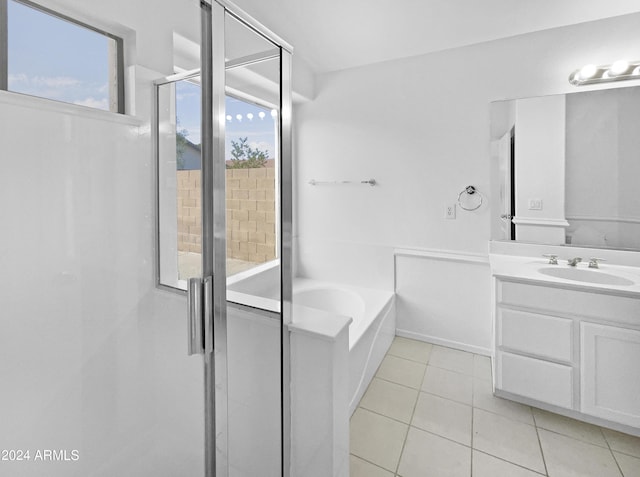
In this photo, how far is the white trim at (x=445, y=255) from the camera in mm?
2551

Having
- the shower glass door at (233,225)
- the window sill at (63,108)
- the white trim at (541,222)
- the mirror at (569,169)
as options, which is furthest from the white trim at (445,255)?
the window sill at (63,108)

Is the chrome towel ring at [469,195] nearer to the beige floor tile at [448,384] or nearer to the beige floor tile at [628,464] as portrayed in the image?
the beige floor tile at [448,384]

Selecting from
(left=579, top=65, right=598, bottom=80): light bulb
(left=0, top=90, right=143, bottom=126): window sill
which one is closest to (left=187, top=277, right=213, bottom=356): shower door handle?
(left=0, top=90, right=143, bottom=126): window sill

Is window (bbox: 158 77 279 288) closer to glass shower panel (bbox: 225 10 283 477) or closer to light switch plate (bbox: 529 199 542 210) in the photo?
glass shower panel (bbox: 225 10 283 477)

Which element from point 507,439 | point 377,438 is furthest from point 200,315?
point 507,439

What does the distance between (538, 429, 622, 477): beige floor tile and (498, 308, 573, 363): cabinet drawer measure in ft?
1.33

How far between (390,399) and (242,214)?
1.64 meters

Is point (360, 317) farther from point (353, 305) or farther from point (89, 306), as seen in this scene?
point (89, 306)

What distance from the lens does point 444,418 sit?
1.85 meters

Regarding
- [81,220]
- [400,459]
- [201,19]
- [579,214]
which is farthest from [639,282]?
[81,220]

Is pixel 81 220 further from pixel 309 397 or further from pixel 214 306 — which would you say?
pixel 309 397

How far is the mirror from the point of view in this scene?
207 centimetres

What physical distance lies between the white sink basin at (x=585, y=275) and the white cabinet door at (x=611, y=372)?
15.4 inches

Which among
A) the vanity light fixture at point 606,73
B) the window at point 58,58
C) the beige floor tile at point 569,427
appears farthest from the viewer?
the vanity light fixture at point 606,73
